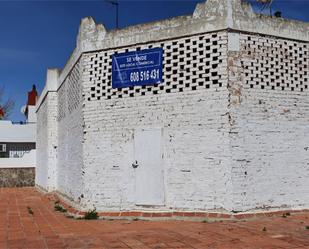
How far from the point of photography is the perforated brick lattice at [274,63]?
962cm

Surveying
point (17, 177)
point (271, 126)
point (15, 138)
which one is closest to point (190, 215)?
point (271, 126)

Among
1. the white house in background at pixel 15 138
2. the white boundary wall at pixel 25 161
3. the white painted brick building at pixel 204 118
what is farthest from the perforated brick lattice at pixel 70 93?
the white house in background at pixel 15 138

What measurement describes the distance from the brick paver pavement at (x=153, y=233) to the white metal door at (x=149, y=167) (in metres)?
0.78

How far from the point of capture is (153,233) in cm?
770

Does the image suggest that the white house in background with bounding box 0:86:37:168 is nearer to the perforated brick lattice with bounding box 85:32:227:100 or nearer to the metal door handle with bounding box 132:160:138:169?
the perforated brick lattice with bounding box 85:32:227:100

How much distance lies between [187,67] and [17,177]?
1573cm

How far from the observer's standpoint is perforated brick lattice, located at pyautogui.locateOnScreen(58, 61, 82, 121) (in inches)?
467

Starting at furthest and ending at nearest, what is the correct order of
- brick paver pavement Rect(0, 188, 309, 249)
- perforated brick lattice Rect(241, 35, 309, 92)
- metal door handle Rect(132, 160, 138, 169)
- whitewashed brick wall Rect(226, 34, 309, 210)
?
metal door handle Rect(132, 160, 138, 169), perforated brick lattice Rect(241, 35, 309, 92), whitewashed brick wall Rect(226, 34, 309, 210), brick paver pavement Rect(0, 188, 309, 249)

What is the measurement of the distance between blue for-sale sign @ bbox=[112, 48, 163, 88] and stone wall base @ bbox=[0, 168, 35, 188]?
13.9 m

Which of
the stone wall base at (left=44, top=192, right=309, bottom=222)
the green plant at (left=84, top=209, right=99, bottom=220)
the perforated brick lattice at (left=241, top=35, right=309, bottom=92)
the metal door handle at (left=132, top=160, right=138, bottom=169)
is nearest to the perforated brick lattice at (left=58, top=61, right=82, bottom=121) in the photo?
the metal door handle at (left=132, top=160, right=138, bottom=169)

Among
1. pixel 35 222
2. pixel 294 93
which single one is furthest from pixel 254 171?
pixel 35 222

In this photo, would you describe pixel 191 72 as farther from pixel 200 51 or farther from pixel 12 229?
pixel 12 229

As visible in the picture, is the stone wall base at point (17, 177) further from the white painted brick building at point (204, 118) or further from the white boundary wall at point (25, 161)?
the white painted brick building at point (204, 118)

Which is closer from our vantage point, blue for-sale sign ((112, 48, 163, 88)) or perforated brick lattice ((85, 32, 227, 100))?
perforated brick lattice ((85, 32, 227, 100))
